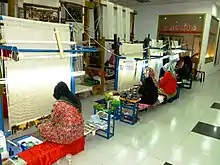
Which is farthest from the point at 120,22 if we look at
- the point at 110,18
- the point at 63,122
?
the point at 63,122

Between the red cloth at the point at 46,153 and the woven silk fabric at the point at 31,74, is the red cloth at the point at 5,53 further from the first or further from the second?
the red cloth at the point at 46,153

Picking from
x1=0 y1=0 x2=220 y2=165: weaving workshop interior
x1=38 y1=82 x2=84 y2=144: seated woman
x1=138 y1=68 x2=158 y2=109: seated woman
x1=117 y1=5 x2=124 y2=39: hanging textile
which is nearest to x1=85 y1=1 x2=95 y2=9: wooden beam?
x1=0 y1=0 x2=220 y2=165: weaving workshop interior

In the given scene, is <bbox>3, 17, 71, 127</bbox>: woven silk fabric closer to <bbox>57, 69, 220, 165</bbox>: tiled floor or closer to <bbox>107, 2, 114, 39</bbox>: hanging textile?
<bbox>57, 69, 220, 165</bbox>: tiled floor

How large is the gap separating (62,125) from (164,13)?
8772 mm

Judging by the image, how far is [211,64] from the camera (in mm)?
11102

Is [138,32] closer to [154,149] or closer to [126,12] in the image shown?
[126,12]

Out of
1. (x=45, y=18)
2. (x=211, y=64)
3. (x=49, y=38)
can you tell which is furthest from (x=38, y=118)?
(x=211, y=64)

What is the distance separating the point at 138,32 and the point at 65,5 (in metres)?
5.85

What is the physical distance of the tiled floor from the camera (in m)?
2.97

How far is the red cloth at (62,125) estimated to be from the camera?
2641 millimetres

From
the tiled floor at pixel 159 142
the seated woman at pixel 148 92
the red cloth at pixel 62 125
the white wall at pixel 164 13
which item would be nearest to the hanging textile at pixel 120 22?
the seated woman at pixel 148 92

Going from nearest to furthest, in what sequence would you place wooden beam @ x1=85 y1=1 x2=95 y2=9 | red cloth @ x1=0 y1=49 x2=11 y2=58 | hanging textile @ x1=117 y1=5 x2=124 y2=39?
1. red cloth @ x1=0 y1=49 x2=11 y2=58
2. wooden beam @ x1=85 y1=1 x2=95 y2=9
3. hanging textile @ x1=117 y1=5 x2=124 y2=39

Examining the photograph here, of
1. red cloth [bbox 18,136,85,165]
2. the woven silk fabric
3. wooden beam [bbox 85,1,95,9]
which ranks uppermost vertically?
wooden beam [bbox 85,1,95,9]

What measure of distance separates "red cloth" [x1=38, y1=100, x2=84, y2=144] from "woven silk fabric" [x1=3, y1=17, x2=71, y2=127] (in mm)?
350
